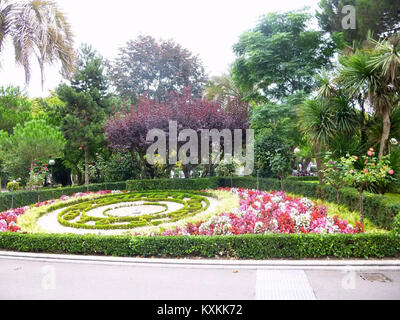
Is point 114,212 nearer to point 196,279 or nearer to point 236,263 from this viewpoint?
point 236,263

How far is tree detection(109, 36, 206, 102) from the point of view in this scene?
87.1 feet

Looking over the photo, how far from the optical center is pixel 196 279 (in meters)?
4.42

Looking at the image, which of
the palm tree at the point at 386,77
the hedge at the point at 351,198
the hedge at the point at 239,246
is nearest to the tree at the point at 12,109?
the hedge at the point at 239,246

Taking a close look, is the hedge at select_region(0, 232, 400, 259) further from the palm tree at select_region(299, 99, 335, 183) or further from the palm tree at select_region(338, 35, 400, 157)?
the palm tree at select_region(299, 99, 335, 183)

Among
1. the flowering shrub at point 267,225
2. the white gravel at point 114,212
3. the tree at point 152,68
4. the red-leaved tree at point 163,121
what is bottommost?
the white gravel at point 114,212

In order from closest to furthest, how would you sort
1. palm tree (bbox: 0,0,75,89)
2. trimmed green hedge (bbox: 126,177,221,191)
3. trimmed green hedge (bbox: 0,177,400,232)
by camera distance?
trimmed green hedge (bbox: 0,177,400,232), palm tree (bbox: 0,0,75,89), trimmed green hedge (bbox: 126,177,221,191)

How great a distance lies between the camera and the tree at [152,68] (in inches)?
1046

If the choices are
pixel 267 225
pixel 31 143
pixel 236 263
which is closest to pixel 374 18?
pixel 267 225

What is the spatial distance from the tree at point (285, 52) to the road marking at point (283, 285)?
11489 millimetres

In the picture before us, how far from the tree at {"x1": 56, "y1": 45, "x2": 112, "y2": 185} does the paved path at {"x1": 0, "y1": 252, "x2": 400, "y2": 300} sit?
42.6ft

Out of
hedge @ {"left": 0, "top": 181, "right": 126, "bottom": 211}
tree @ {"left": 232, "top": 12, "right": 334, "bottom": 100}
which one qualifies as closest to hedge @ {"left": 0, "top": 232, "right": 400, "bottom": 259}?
hedge @ {"left": 0, "top": 181, "right": 126, "bottom": 211}

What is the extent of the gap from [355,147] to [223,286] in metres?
7.47

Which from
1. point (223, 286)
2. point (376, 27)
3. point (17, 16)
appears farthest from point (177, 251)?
point (376, 27)

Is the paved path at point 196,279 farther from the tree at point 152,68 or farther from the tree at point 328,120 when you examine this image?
the tree at point 152,68
